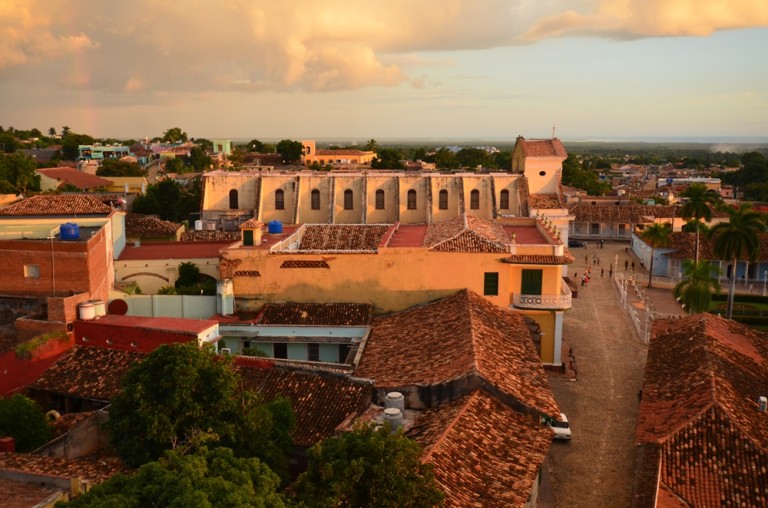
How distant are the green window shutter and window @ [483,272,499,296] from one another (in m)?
1.17

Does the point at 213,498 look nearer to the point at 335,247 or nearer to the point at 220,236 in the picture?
the point at 335,247

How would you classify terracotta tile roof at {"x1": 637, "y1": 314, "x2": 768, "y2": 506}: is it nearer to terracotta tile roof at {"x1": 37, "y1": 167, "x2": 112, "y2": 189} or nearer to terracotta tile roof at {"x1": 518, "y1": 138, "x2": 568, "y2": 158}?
terracotta tile roof at {"x1": 518, "y1": 138, "x2": 568, "y2": 158}

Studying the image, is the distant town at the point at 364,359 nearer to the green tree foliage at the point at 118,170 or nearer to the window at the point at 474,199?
the window at the point at 474,199

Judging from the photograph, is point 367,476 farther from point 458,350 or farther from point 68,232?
point 68,232

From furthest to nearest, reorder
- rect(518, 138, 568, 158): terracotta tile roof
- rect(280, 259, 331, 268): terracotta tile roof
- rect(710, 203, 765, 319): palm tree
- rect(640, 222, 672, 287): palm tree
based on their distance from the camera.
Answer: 1. rect(640, 222, 672, 287): palm tree
2. rect(518, 138, 568, 158): terracotta tile roof
3. rect(710, 203, 765, 319): palm tree
4. rect(280, 259, 331, 268): terracotta tile roof

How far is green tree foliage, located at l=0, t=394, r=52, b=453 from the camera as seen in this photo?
17.5 metres

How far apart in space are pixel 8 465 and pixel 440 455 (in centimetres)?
891

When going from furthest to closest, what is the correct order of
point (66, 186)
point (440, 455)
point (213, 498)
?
point (66, 186), point (440, 455), point (213, 498)

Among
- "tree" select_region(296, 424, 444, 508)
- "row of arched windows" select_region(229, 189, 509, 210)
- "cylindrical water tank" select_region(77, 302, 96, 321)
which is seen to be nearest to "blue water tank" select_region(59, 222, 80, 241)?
"cylindrical water tank" select_region(77, 302, 96, 321)

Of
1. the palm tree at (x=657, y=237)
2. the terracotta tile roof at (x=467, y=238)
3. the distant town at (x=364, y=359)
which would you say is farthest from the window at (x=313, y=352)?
the palm tree at (x=657, y=237)

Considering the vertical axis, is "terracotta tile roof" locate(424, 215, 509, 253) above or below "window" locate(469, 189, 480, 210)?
below

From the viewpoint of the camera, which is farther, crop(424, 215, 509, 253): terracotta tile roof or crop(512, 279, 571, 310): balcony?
crop(512, 279, 571, 310): balcony

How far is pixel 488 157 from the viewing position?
11606 cm

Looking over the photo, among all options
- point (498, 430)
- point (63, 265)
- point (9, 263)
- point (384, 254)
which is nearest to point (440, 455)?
point (498, 430)
